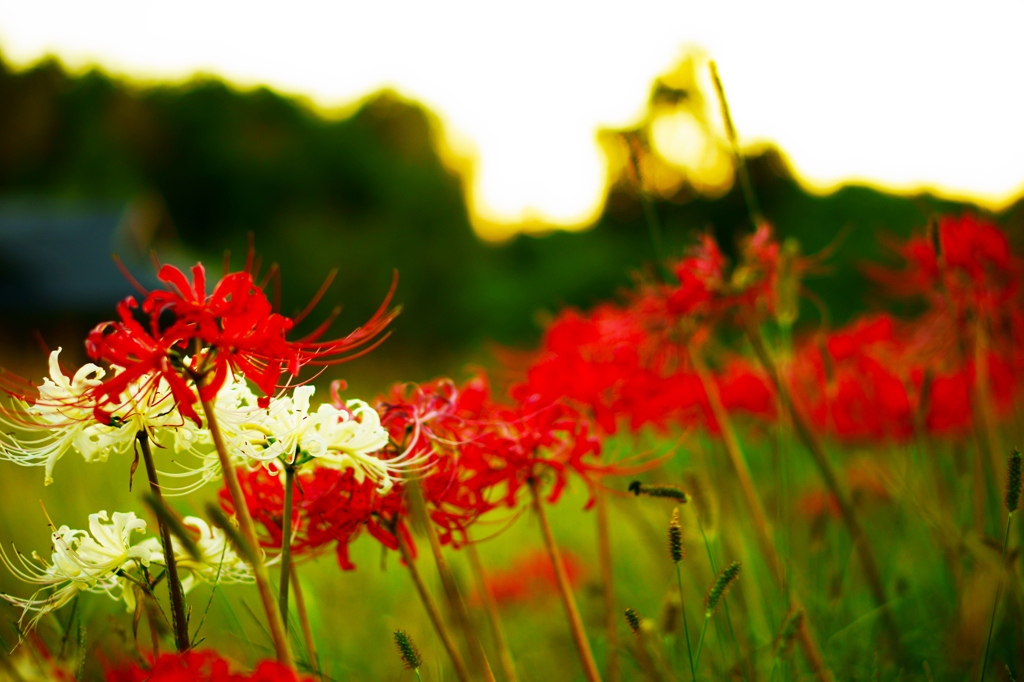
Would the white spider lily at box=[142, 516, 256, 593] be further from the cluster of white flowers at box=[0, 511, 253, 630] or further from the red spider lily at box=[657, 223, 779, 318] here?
the red spider lily at box=[657, 223, 779, 318]

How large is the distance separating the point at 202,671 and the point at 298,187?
110 feet

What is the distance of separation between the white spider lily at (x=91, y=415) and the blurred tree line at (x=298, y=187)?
68.0ft

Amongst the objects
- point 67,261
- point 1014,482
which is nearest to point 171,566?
point 1014,482

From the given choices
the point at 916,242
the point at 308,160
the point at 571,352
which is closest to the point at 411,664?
the point at 571,352

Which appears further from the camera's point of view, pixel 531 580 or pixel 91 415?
pixel 531 580

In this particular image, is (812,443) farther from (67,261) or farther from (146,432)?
(67,261)

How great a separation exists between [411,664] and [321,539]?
321 millimetres

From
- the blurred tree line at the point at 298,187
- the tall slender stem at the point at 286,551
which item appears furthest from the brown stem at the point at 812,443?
the blurred tree line at the point at 298,187

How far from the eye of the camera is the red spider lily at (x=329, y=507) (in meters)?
1.04

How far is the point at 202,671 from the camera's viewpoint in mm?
840

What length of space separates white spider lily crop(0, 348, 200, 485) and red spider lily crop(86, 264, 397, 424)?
49 millimetres

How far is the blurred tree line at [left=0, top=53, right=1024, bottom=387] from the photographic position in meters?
26.8

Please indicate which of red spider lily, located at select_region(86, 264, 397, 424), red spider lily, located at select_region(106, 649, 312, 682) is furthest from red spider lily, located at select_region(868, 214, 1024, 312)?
red spider lily, located at select_region(106, 649, 312, 682)

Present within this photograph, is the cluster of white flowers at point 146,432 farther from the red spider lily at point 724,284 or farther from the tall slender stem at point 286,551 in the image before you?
the red spider lily at point 724,284
